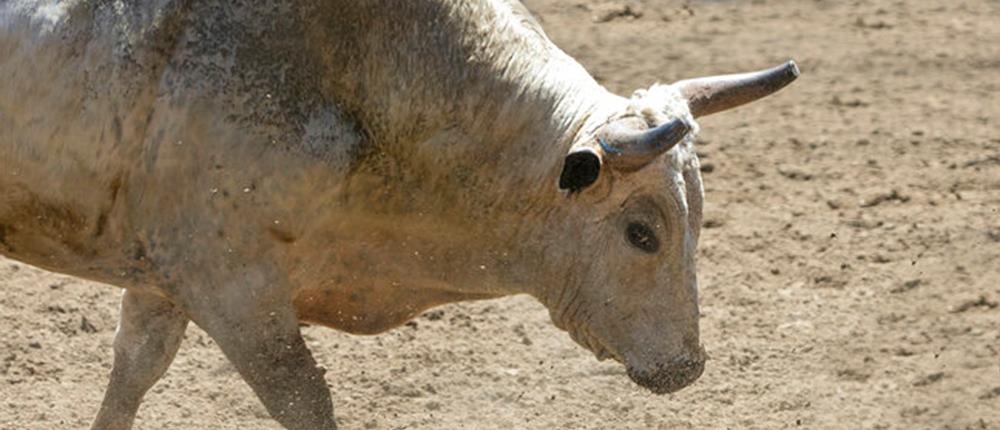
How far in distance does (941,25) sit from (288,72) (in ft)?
23.3

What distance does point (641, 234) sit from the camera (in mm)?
7492

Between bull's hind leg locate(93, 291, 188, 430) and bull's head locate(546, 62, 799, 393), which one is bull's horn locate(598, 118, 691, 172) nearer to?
bull's head locate(546, 62, 799, 393)

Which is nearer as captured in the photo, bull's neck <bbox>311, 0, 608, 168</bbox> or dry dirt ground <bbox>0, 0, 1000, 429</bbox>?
bull's neck <bbox>311, 0, 608, 168</bbox>

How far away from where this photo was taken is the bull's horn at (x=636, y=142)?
7.16 metres

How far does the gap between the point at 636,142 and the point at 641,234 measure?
0.39 metres

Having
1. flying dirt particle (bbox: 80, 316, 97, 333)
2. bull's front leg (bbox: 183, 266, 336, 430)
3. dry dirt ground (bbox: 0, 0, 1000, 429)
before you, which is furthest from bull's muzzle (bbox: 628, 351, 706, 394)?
flying dirt particle (bbox: 80, 316, 97, 333)

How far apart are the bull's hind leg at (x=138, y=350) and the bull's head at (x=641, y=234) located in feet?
4.76

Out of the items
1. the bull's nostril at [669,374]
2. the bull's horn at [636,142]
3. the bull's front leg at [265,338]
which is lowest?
the bull's nostril at [669,374]

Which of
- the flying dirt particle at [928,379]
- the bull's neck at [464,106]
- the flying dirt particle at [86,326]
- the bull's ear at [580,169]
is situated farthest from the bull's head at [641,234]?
the flying dirt particle at [86,326]

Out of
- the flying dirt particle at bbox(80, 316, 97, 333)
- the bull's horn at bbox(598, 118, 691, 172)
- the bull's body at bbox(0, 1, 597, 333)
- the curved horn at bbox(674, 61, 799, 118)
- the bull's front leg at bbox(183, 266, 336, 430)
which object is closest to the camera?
the bull's horn at bbox(598, 118, 691, 172)

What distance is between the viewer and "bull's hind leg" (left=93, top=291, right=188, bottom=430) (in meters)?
8.22

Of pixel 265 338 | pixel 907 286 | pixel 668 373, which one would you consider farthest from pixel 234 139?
pixel 907 286

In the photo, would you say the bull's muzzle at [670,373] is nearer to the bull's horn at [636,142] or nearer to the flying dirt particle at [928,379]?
the bull's horn at [636,142]

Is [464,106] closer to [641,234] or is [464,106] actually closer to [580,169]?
[580,169]
